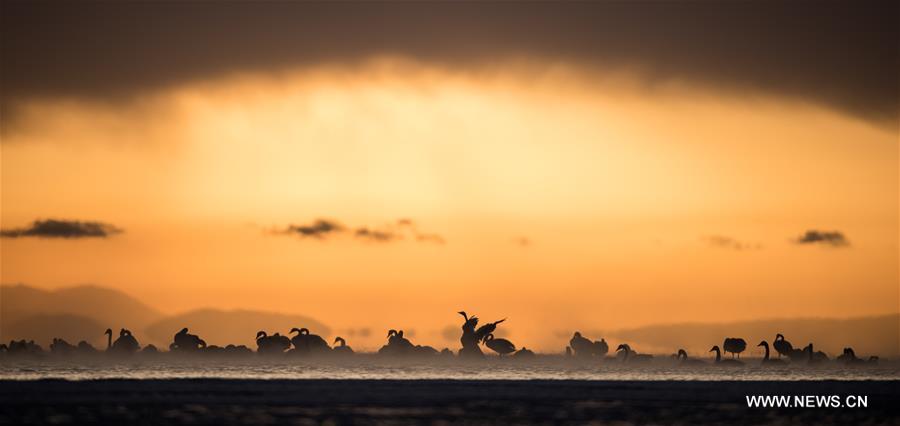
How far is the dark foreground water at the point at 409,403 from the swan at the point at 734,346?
35.4 metres

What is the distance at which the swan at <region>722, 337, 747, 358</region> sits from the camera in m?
86.8

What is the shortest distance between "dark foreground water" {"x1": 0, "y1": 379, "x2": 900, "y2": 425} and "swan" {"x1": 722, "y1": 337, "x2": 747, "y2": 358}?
35386 mm

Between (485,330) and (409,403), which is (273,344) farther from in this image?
(409,403)

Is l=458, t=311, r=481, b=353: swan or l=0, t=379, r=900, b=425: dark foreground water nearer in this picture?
l=0, t=379, r=900, b=425: dark foreground water

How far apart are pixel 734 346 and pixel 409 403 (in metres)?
51.1

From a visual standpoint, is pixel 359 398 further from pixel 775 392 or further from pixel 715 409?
pixel 775 392

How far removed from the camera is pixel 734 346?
87000 mm

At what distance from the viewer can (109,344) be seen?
9112 centimetres


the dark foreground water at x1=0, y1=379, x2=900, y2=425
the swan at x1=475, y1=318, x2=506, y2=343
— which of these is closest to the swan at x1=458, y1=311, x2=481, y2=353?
the swan at x1=475, y1=318, x2=506, y2=343

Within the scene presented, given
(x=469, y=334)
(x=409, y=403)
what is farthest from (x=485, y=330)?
(x=409, y=403)

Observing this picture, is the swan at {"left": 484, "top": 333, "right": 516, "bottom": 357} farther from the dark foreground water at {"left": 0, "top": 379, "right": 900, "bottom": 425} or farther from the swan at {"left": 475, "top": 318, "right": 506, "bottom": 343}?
the dark foreground water at {"left": 0, "top": 379, "right": 900, "bottom": 425}

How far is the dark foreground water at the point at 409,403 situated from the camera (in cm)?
3662

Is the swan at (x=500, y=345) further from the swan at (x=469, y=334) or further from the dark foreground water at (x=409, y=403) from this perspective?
the dark foreground water at (x=409, y=403)

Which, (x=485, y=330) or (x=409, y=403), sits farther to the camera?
(x=485, y=330)
